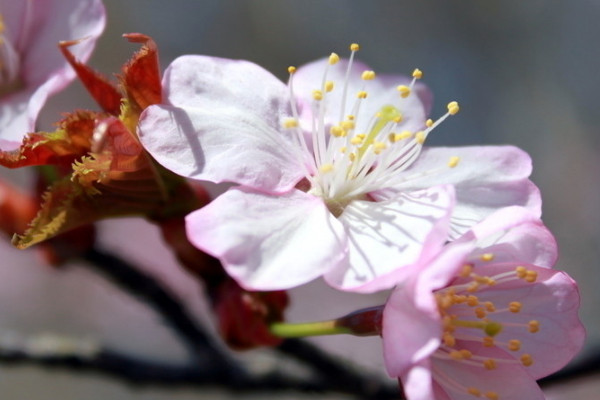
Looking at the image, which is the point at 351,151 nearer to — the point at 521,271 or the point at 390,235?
the point at 390,235

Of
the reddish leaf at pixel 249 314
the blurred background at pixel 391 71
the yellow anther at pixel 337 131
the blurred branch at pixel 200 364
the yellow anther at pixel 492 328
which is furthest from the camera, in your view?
the blurred background at pixel 391 71

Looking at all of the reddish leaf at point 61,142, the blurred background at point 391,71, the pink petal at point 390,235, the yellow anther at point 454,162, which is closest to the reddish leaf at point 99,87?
the reddish leaf at point 61,142

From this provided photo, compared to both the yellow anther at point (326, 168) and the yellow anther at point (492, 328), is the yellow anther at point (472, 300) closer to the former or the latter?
the yellow anther at point (492, 328)

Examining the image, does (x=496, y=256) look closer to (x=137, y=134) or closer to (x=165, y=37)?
(x=137, y=134)

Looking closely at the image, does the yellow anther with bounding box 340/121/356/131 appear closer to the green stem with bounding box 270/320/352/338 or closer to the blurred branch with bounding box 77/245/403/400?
the green stem with bounding box 270/320/352/338

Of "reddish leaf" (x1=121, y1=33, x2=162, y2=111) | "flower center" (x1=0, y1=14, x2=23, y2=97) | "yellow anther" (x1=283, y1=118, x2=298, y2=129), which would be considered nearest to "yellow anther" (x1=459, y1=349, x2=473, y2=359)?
"yellow anther" (x1=283, y1=118, x2=298, y2=129)

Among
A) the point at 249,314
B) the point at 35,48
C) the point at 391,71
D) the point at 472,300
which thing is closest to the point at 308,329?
the point at 249,314

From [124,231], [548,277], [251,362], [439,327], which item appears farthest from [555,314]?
[124,231]
